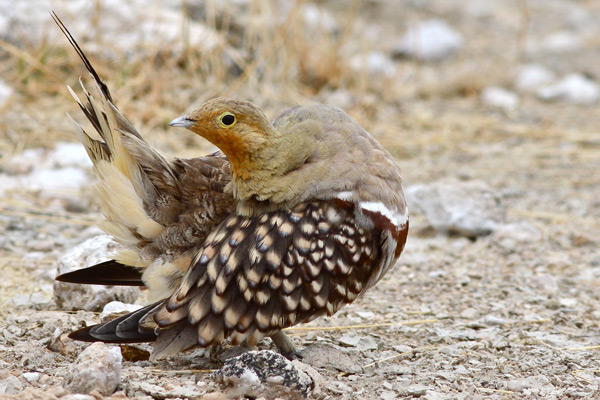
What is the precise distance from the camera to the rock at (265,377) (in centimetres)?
264

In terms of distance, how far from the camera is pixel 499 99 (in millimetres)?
8281

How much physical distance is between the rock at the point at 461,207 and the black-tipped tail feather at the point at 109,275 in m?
2.25

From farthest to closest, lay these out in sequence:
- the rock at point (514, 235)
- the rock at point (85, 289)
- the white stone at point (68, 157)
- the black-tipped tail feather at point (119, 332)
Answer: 1. the white stone at point (68, 157)
2. the rock at point (514, 235)
3. the rock at point (85, 289)
4. the black-tipped tail feather at point (119, 332)

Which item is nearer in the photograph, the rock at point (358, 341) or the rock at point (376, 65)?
the rock at point (358, 341)

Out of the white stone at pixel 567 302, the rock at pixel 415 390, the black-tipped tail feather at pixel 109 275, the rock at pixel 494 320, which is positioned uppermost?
the black-tipped tail feather at pixel 109 275

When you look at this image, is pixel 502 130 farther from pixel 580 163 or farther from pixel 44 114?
pixel 44 114

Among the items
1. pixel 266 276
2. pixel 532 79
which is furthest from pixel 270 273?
pixel 532 79

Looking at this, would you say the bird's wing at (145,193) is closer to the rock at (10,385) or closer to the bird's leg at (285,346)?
the bird's leg at (285,346)

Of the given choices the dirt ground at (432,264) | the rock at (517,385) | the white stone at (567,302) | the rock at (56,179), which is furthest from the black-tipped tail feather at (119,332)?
the rock at (56,179)

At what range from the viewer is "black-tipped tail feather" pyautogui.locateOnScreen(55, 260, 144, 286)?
123 inches

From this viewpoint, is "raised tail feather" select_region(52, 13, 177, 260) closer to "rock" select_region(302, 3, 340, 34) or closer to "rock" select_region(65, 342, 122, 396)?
"rock" select_region(65, 342, 122, 396)

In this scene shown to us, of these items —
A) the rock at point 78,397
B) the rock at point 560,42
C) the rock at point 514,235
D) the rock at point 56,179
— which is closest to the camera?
the rock at point 78,397

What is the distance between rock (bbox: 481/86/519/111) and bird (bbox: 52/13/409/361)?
5330 millimetres

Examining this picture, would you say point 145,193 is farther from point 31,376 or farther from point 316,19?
point 316,19
